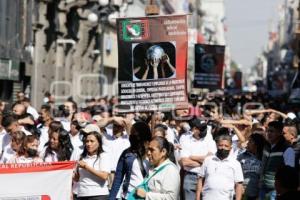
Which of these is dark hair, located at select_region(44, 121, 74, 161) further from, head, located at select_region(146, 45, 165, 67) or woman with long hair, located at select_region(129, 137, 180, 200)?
woman with long hair, located at select_region(129, 137, 180, 200)

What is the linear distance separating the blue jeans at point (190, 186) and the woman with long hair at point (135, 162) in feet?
9.63

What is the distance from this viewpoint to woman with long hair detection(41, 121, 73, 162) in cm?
1133

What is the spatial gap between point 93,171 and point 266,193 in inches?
68.8

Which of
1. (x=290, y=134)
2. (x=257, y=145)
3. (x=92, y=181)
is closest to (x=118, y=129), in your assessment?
(x=257, y=145)

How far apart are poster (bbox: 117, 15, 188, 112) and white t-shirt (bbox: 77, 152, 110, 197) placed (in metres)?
2.08

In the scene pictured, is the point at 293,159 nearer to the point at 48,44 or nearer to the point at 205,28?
the point at 48,44

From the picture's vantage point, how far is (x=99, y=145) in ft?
33.3

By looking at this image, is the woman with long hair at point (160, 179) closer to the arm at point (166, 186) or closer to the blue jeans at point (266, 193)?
the arm at point (166, 186)

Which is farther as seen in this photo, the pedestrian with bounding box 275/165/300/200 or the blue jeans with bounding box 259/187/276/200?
the blue jeans with bounding box 259/187/276/200

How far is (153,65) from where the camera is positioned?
12.3 meters

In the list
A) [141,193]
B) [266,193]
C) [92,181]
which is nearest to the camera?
[141,193]

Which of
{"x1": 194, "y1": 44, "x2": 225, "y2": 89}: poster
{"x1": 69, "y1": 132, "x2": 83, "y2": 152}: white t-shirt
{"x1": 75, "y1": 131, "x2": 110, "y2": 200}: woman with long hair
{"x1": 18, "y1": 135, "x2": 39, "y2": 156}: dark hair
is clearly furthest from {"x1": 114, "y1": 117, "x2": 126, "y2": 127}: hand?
{"x1": 194, "y1": 44, "x2": 225, "y2": 89}: poster

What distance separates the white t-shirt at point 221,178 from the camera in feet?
34.0

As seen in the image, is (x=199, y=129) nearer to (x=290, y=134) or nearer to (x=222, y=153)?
(x=290, y=134)
